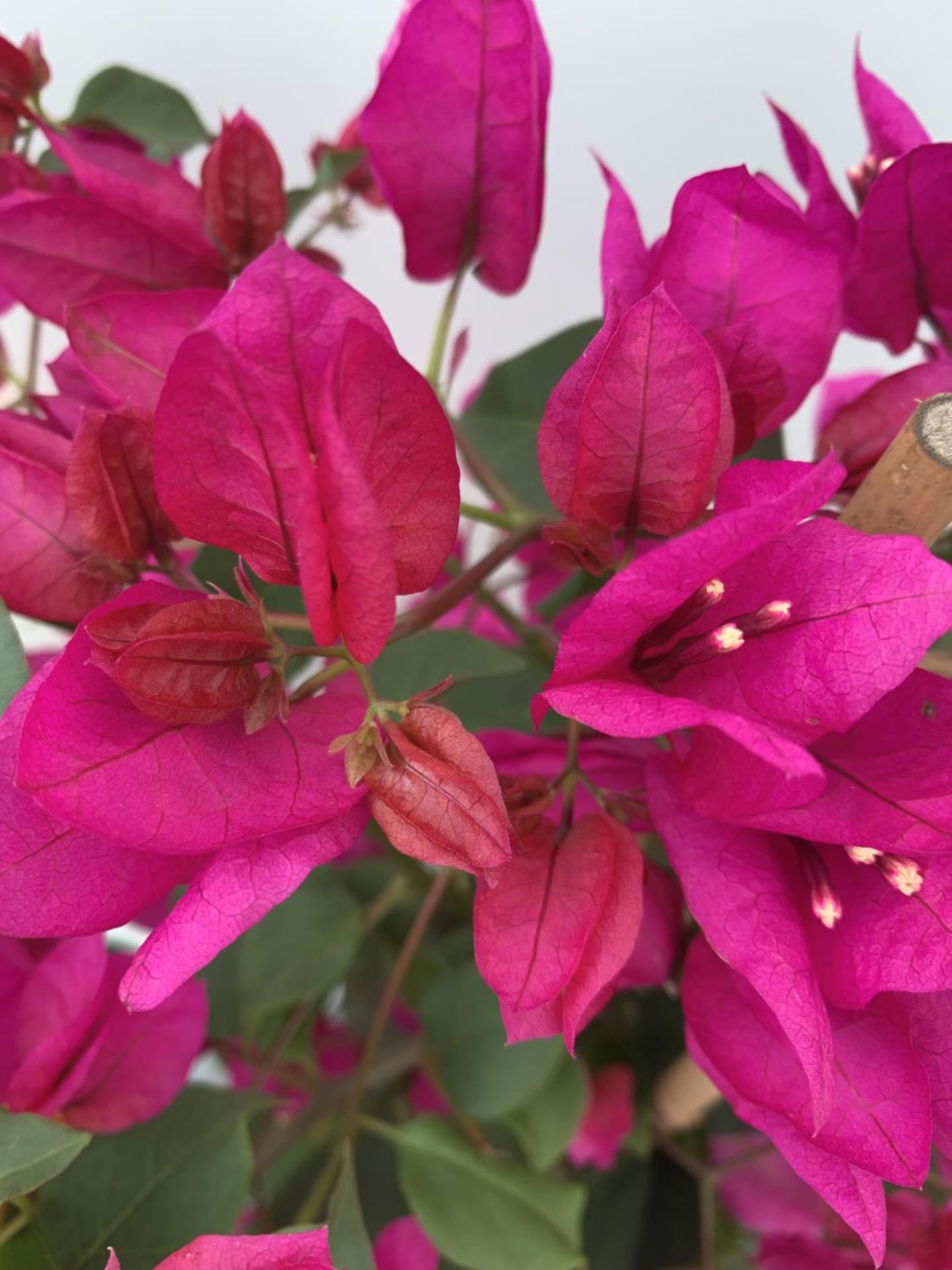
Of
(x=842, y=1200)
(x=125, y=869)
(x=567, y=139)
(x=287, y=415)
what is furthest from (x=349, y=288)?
(x=567, y=139)

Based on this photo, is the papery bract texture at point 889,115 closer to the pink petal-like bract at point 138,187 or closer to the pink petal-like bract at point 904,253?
the pink petal-like bract at point 904,253

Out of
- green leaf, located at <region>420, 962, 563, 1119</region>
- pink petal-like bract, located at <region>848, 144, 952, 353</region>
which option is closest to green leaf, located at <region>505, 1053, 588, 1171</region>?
green leaf, located at <region>420, 962, 563, 1119</region>

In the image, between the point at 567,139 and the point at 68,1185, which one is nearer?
the point at 68,1185

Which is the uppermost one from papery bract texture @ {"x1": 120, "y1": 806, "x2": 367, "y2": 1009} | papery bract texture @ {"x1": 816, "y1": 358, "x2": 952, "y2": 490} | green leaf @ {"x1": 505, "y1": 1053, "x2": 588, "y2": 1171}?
papery bract texture @ {"x1": 816, "y1": 358, "x2": 952, "y2": 490}

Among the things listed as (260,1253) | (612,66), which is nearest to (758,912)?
(260,1253)

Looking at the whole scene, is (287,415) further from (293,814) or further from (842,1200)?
(842,1200)

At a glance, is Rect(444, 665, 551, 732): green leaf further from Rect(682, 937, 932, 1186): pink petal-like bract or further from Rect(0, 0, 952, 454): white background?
Rect(0, 0, 952, 454): white background
